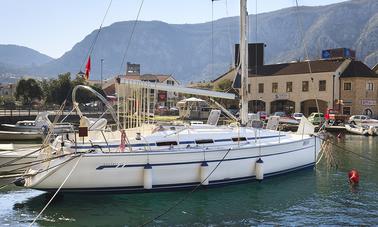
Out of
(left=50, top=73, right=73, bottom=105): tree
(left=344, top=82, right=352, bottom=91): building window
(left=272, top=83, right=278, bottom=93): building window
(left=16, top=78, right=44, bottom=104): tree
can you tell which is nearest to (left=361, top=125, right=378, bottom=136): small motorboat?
(left=344, top=82, right=352, bottom=91): building window

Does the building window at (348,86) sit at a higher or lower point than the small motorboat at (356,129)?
higher

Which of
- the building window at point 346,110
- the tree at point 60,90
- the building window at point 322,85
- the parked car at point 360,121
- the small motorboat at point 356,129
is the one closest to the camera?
the small motorboat at point 356,129

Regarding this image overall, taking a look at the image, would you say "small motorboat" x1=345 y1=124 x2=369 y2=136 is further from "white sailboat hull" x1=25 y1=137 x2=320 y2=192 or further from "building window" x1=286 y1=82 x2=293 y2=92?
"white sailboat hull" x1=25 y1=137 x2=320 y2=192

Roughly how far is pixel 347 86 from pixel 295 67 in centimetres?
1023

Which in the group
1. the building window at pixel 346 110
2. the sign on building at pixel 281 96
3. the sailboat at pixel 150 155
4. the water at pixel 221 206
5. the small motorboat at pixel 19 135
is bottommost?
the water at pixel 221 206

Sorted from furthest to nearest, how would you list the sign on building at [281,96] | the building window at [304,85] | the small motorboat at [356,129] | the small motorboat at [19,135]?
the sign on building at [281,96], the building window at [304,85], the small motorboat at [356,129], the small motorboat at [19,135]

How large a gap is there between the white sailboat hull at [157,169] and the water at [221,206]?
0.59m

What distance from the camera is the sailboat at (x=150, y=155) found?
15609 millimetres

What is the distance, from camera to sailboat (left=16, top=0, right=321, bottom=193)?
51.2 ft

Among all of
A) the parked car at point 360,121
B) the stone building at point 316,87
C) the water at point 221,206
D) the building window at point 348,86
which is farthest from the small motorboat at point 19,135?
the building window at point 348,86

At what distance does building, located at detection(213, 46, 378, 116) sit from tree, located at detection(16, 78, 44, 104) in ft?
124

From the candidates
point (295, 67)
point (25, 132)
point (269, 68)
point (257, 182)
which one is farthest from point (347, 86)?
point (257, 182)

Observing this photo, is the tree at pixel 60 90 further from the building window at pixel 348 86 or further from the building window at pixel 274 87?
the building window at pixel 348 86

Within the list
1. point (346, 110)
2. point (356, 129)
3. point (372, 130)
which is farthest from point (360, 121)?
point (346, 110)
